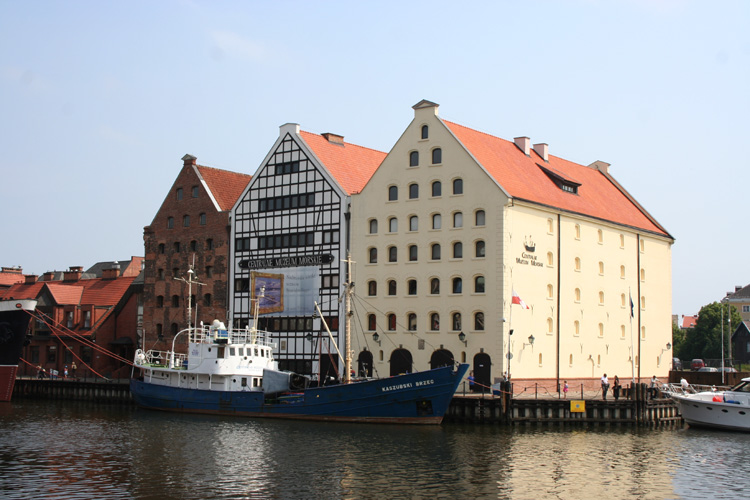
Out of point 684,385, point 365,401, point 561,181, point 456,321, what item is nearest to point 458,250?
point 456,321

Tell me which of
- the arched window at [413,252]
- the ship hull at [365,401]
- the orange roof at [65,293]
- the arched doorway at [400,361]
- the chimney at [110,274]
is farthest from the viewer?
the chimney at [110,274]

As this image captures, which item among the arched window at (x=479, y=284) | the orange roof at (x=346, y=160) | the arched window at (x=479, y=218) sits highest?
the orange roof at (x=346, y=160)

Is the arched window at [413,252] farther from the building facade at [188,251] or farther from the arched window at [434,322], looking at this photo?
the building facade at [188,251]

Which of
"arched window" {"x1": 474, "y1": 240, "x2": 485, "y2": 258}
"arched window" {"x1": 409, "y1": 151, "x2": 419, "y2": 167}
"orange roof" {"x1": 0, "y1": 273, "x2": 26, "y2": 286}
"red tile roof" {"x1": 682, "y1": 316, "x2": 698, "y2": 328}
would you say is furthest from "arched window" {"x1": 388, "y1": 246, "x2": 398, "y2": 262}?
"red tile roof" {"x1": 682, "y1": 316, "x2": 698, "y2": 328}

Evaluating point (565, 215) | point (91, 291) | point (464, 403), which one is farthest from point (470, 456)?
point (91, 291)

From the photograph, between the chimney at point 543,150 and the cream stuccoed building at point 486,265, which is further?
the chimney at point 543,150

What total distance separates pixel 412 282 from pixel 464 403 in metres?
11.3

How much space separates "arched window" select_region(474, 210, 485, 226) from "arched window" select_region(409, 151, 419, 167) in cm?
556

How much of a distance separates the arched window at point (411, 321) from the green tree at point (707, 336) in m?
65.4

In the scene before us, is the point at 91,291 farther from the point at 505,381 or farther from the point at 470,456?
the point at 470,456

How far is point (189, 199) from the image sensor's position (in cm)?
7350

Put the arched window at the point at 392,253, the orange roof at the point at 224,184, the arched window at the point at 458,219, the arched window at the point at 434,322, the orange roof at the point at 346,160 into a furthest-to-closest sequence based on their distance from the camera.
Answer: the orange roof at the point at 224,184, the orange roof at the point at 346,160, the arched window at the point at 392,253, the arched window at the point at 434,322, the arched window at the point at 458,219

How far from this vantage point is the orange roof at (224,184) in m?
72.6

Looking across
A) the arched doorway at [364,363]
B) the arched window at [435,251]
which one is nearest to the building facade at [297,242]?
the arched doorway at [364,363]
